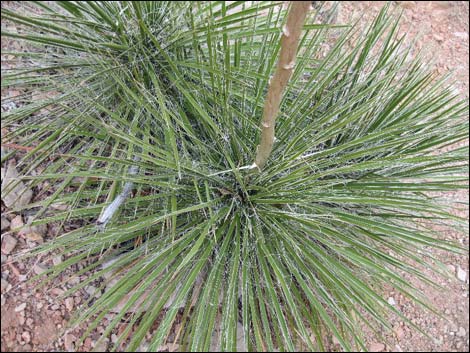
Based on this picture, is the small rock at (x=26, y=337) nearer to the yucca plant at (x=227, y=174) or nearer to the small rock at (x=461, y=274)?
the yucca plant at (x=227, y=174)

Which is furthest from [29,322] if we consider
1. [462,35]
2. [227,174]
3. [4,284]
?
[462,35]

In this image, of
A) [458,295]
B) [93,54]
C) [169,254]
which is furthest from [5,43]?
[458,295]

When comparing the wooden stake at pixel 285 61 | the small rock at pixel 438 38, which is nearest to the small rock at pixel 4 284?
the wooden stake at pixel 285 61

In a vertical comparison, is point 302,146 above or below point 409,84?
below

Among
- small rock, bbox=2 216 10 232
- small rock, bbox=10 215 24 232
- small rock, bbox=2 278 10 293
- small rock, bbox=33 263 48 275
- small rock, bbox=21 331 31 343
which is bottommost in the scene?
small rock, bbox=21 331 31 343

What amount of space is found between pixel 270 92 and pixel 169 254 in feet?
1.80

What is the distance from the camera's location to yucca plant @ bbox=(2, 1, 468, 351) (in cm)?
100

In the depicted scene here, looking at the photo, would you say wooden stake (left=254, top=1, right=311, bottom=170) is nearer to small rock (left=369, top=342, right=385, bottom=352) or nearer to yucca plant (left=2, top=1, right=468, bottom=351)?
yucca plant (left=2, top=1, right=468, bottom=351)

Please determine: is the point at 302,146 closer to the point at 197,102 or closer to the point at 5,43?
the point at 197,102

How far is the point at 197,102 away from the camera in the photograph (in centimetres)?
114

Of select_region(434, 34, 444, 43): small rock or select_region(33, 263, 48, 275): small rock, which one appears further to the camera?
select_region(434, 34, 444, 43): small rock

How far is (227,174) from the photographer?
3.90ft

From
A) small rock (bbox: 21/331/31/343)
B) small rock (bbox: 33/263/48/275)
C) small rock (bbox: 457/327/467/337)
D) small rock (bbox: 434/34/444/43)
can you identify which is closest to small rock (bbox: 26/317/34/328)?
small rock (bbox: 21/331/31/343)

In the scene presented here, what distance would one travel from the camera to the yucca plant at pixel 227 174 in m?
1.00
